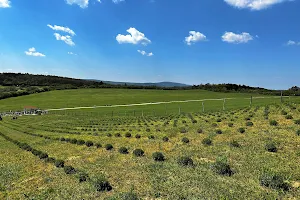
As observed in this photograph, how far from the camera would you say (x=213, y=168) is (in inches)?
714

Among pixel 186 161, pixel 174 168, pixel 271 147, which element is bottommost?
pixel 174 168

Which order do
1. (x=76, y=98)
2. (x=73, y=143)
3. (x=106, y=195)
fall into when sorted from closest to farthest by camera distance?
(x=106, y=195) < (x=73, y=143) < (x=76, y=98)

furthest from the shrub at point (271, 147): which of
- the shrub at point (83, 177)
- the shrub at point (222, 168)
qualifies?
the shrub at point (83, 177)

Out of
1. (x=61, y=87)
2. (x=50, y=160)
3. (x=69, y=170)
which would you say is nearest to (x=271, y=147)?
(x=69, y=170)

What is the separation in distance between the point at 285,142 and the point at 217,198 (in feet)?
38.6

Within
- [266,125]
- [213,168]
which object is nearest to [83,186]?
[213,168]

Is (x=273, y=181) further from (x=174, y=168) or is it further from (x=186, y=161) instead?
(x=174, y=168)

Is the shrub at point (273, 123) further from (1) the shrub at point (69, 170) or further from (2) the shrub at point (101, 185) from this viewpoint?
(1) the shrub at point (69, 170)

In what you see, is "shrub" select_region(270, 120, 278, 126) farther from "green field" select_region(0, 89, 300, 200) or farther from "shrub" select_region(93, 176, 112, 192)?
"shrub" select_region(93, 176, 112, 192)

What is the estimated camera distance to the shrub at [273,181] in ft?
47.3

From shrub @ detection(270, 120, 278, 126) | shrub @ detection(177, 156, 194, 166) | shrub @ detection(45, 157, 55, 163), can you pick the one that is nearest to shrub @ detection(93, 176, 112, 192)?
shrub @ detection(177, 156, 194, 166)

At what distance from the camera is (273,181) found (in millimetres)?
14609

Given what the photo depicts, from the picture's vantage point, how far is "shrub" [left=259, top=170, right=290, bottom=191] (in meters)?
14.4

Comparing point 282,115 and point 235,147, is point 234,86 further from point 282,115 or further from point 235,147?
point 235,147
